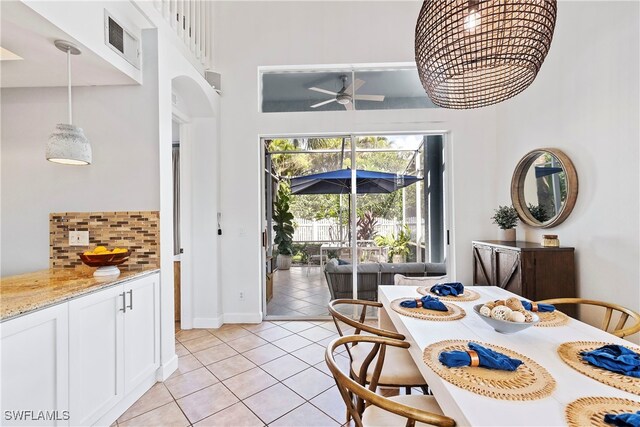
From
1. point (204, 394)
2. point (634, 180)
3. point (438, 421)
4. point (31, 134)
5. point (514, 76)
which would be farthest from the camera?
point (31, 134)

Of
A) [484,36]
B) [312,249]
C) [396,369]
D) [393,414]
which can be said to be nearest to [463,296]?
[396,369]

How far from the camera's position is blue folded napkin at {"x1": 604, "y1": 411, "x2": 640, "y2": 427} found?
0.73 meters

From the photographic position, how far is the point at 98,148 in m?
2.40

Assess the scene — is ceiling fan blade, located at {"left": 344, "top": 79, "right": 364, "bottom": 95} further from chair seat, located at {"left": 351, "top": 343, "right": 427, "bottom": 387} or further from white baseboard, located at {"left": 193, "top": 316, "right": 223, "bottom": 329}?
white baseboard, located at {"left": 193, "top": 316, "right": 223, "bottom": 329}

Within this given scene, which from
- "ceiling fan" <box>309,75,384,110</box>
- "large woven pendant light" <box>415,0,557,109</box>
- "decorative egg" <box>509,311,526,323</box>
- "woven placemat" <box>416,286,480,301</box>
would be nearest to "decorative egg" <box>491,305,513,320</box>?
"decorative egg" <box>509,311,526,323</box>

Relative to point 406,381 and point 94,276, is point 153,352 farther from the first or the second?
point 406,381

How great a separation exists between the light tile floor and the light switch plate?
51.8 inches

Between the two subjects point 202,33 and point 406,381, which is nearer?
point 406,381

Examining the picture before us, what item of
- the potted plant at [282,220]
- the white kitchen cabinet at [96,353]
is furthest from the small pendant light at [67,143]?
the potted plant at [282,220]

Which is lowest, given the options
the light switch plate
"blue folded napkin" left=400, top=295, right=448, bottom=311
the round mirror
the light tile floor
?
the light tile floor

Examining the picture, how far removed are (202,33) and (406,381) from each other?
164 inches

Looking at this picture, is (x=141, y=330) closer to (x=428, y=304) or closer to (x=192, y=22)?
(x=428, y=304)

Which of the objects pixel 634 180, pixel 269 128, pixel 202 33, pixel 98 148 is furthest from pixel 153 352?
pixel 634 180

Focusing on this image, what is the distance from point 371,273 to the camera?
12.6ft
